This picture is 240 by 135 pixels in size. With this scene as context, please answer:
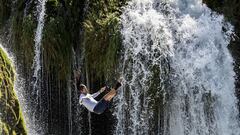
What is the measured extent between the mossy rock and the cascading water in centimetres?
393

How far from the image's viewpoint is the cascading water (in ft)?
32.3

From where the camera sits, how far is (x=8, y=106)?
245 inches

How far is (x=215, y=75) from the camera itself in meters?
9.96

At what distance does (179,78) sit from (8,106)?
461cm

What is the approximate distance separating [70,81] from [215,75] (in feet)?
10.2

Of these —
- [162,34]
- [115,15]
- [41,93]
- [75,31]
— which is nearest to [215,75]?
[162,34]

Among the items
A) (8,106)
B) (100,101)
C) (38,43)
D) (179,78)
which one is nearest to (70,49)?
(38,43)

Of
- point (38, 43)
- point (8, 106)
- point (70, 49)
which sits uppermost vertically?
point (38, 43)

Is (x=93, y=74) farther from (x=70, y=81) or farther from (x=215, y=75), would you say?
(x=215, y=75)

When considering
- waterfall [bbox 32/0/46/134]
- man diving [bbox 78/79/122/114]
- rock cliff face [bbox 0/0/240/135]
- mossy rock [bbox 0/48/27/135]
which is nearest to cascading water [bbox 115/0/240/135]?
rock cliff face [bbox 0/0/240/135]

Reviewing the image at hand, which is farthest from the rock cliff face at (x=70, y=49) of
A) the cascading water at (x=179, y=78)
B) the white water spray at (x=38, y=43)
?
the cascading water at (x=179, y=78)

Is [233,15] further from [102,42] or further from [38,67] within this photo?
[38,67]

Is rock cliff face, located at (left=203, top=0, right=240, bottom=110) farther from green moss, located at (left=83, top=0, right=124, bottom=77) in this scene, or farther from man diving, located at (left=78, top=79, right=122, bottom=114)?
man diving, located at (left=78, top=79, right=122, bottom=114)

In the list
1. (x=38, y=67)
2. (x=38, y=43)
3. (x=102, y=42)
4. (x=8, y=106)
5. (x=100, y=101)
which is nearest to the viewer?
(x=8, y=106)
